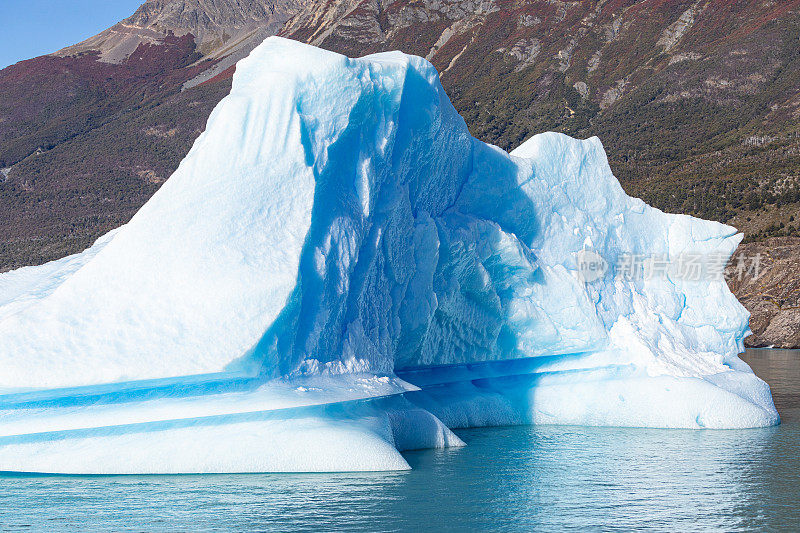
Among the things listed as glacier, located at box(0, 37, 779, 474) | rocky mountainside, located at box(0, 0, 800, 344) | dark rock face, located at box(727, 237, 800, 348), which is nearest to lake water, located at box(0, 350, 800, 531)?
glacier, located at box(0, 37, 779, 474)

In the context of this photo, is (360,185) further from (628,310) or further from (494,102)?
(494,102)

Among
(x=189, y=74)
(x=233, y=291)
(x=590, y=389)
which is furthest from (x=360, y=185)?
(x=189, y=74)

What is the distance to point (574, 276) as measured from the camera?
43.7 ft

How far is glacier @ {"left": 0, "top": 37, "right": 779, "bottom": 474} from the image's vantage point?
8188 mm

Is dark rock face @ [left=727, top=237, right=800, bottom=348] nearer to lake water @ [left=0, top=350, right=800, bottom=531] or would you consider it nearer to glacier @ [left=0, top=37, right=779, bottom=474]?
glacier @ [left=0, top=37, right=779, bottom=474]

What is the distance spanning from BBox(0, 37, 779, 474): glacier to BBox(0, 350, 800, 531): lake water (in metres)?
0.50

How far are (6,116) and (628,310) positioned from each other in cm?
12587

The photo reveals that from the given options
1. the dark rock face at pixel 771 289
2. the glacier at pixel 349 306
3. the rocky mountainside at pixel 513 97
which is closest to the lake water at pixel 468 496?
the glacier at pixel 349 306

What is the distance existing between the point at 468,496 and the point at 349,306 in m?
2.99

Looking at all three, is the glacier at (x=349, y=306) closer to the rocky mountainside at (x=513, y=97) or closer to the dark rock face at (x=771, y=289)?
the dark rock face at (x=771, y=289)

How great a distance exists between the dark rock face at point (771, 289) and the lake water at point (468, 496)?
103 ft

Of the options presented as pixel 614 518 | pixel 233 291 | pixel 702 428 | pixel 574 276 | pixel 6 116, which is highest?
pixel 6 116

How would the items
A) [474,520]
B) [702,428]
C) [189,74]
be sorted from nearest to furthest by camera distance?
[474,520] < [702,428] < [189,74]

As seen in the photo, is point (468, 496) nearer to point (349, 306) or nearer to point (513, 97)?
point (349, 306)
